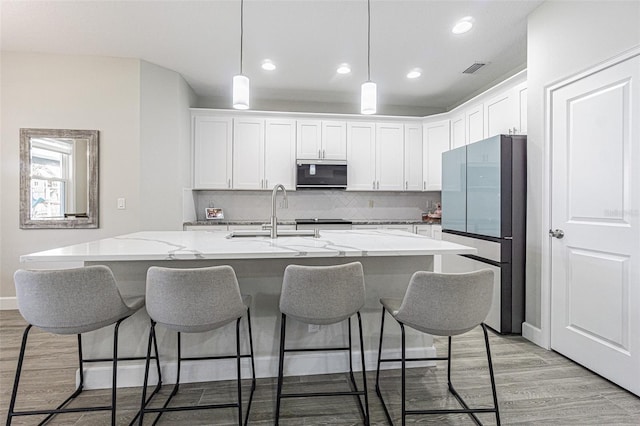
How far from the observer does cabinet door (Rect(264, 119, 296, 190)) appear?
4.64 m

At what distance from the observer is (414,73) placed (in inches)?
157

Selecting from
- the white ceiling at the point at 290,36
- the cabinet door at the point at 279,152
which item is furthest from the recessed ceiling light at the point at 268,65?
the cabinet door at the point at 279,152

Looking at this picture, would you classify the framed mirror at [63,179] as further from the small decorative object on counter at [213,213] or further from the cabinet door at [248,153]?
the cabinet door at [248,153]

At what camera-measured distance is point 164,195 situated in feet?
12.7

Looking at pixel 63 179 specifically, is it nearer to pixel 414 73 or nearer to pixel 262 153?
pixel 262 153

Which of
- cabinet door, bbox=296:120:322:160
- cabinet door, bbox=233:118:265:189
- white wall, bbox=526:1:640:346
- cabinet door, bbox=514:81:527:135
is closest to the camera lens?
white wall, bbox=526:1:640:346

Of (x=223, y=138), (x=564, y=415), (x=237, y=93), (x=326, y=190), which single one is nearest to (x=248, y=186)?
(x=223, y=138)

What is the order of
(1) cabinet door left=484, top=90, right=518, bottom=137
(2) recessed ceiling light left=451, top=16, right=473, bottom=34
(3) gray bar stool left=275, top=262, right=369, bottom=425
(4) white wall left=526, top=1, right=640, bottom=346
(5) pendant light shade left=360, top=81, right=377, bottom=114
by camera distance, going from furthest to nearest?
(1) cabinet door left=484, top=90, right=518, bottom=137
(2) recessed ceiling light left=451, top=16, right=473, bottom=34
(5) pendant light shade left=360, top=81, right=377, bottom=114
(4) white wall left=526, top=1, right=640, bottom=346
(3) gray bar stool left=275, top=262, right=369, bottom=425

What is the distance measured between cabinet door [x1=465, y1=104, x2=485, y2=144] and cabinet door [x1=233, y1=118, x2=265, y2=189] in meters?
2.75

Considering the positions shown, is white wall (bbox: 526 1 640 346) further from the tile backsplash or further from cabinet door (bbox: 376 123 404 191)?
the tile backsplash

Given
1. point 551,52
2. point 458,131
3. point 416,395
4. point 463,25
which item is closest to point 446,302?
point 416,395

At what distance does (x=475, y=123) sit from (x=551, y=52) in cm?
152

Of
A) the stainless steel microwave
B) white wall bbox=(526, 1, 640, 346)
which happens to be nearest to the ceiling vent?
white wall bbox=(526, 1, 640, 346)

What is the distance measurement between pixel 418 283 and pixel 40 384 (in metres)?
2.38
